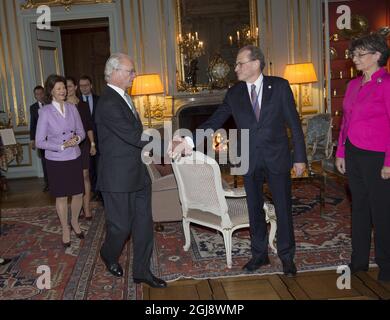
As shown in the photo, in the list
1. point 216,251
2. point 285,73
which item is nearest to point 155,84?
point 285,73

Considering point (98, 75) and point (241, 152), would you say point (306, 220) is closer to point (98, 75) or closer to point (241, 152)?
point (241, 152)

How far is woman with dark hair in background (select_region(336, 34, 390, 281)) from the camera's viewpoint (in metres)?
3.15

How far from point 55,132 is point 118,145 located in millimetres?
1224

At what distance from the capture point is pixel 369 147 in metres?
3.21

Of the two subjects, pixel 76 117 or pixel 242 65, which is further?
pixel 76 117

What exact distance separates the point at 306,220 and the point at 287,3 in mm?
4863

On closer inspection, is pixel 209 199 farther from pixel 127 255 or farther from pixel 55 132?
pixel 55 132

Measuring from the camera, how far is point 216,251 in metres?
4.26

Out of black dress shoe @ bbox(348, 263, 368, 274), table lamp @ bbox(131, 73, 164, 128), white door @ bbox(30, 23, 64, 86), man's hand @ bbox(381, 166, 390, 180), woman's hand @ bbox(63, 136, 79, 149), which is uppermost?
white door @ bbox(30, 23, 64, 86)

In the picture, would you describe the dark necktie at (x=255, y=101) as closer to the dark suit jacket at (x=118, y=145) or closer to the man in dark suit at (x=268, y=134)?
the man in dark suit at (x=268, y=134)

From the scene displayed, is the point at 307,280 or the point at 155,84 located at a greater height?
the point at 155,84

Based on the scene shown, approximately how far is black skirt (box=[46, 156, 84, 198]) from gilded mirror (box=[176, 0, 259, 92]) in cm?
442

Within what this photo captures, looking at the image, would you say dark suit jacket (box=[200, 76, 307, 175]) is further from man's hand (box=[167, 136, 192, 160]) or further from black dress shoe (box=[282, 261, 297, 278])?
black dress shoe (box=[282, 261, 297, 278])

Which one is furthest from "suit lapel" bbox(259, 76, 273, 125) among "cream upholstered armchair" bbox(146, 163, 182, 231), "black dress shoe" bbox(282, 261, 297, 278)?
"cream upholstered armchair" bbox(146, 163, 182, 231)
